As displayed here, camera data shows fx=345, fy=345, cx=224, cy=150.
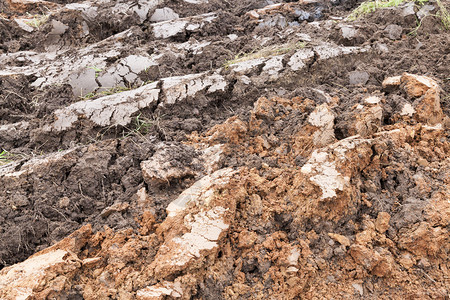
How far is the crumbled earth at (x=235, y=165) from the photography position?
208cm

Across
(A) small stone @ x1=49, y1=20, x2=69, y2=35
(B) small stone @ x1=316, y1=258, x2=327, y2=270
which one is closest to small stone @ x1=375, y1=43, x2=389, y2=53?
(B) small stone @ x1=316, y1=258, x2=327, y2=270

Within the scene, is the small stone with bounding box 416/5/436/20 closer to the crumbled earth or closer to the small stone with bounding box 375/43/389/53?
the crumbled earth

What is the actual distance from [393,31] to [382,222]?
2.68 metres

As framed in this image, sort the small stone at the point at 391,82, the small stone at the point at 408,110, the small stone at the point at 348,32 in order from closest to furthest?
the small stone at the point at 408,110 → the small stone at the point at 391,82 → the small stone at the point at 348,32

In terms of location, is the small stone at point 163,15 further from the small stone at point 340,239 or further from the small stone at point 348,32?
the small stone at point 340,239

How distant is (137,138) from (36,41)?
9.36 ft

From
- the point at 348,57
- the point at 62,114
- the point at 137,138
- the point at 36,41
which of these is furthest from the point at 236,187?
the point at 36,41

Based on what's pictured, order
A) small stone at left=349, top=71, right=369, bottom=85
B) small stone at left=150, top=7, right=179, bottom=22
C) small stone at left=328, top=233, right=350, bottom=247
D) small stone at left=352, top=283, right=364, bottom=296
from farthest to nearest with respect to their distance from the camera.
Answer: small stone at left=150, top=7, right=179, bottom=22
small stone at left=349, top=71, right=369, bottom=85
small stone at left=328, top=233, right=350, bottom=247
small stone at left=352, top=283, right=364, bottom=296

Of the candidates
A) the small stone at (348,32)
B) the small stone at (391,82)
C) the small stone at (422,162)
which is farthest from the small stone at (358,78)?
the small stone at (422,162)

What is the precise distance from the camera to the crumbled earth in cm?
208

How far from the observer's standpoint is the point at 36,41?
15.5 ft

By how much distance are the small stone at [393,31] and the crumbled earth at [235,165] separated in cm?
2

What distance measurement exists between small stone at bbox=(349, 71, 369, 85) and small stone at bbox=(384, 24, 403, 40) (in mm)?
868

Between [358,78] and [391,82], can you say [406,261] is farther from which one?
[358,78]
